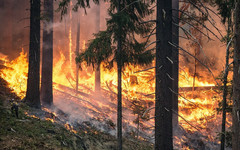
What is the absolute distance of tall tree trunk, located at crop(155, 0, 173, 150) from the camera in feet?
16.4

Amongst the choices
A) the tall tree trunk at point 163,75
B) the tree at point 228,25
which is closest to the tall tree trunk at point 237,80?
the tree at point 228,25

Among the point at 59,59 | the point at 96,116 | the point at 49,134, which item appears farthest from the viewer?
the point at 59,59

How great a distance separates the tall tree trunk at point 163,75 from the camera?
498 centimetres

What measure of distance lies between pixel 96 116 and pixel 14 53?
39.8 ft

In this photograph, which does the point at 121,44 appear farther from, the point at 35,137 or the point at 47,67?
Answer: the point at 47,67

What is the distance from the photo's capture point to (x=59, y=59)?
26.5 metres

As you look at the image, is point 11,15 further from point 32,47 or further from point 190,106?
point 190,106

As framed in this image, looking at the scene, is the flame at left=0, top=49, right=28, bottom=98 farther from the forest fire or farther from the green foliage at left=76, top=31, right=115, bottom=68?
the green foliage at left=76, top=31, right=115, bottom=68

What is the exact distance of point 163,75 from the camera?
16.4ft

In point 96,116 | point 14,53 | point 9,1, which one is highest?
point 9,1

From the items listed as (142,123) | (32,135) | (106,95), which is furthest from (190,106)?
(32,135)

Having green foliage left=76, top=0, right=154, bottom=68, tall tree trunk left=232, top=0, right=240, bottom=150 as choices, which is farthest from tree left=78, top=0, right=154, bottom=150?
tall tree trunk left=232, top=0, right=240, bottom=150

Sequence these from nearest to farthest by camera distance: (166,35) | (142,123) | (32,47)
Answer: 1. (166,35)
2. (32,47)
3. (142,123)

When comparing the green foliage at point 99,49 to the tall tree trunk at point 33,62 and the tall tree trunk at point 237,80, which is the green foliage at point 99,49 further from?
the tall tree trunk at point 237,80
